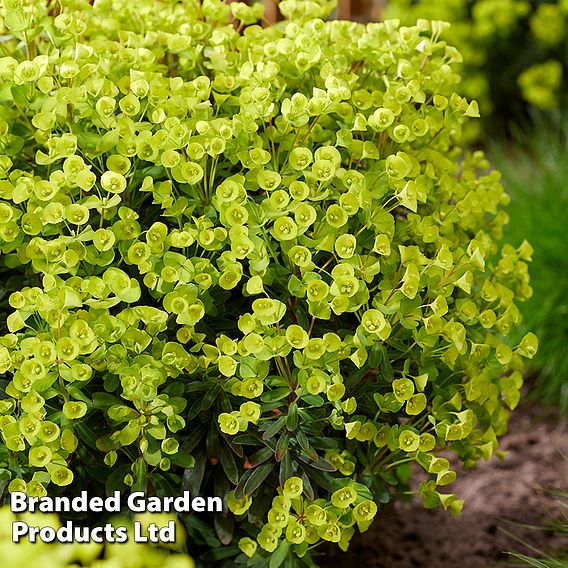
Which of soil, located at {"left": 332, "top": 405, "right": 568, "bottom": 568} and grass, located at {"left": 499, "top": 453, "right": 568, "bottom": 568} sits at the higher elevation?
grass, located at {"left": 499, "top": 453, "right": 568, "bottom": 568}

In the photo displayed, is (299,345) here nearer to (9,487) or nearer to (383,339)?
(383,339)

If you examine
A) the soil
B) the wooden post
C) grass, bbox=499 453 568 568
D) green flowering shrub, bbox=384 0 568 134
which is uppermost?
the wooden post

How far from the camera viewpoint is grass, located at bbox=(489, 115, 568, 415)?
2912mm

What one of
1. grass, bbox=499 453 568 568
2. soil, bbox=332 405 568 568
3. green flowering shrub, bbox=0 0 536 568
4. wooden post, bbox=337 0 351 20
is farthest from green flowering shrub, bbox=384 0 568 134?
green flowering shrub, bbox=0 0 536 568

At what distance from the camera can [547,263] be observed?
9.89 ft

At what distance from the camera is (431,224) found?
1.68 m

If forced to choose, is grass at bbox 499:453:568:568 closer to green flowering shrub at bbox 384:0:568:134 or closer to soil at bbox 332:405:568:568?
soil at bbox 332:405:568:568

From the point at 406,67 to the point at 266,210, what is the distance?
0.43 meters

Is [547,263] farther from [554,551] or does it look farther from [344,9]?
[344,9]

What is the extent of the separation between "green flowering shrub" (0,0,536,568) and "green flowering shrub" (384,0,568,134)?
12.4 feet

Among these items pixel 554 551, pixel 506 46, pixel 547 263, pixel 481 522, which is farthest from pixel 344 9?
pixel 554 551

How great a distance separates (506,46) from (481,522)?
159 inches

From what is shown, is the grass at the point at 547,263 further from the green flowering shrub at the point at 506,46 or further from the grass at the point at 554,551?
the green flowering shrub at the point at 506,46

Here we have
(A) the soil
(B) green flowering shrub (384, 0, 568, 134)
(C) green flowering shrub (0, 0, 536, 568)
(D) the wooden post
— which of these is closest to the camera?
(C) green flowering shrub (0, 0, 536, 568)
